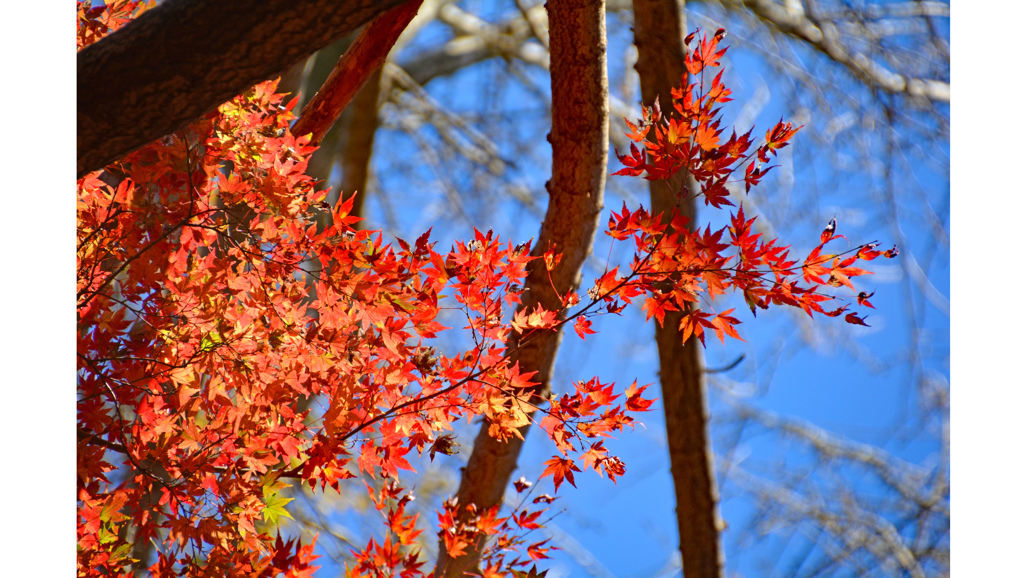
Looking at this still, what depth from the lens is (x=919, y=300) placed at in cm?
197

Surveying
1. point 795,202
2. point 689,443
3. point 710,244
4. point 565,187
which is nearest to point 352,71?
point 565,187

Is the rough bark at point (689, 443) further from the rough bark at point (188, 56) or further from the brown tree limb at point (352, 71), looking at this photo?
the rough bark at point (188, 56)

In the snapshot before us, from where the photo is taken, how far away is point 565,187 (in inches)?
47.8

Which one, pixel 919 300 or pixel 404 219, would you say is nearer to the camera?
pixel 919 300

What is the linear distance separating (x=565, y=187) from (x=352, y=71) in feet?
1.53

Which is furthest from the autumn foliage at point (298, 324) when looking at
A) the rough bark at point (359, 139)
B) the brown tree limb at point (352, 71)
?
the rough bark at point (359, 139)

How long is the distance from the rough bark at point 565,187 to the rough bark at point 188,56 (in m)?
0.47

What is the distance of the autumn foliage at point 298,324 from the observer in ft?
2.76

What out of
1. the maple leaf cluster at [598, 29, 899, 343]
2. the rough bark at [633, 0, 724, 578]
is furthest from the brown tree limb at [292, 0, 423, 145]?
the rough bark at [633, 0, 724, 578]

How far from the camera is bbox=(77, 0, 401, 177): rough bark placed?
2.33 ft

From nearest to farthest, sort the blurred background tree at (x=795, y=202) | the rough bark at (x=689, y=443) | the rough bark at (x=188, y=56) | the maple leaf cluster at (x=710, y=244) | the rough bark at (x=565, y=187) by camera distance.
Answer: the rough bark at (x=188, y=56)
the maple leaf cluster at (x=710, y=244)
the rough bark at (x=565, y=187)
the rough bark at (x=689, y=443)
the blurred background tree at (x=795, y=202)
